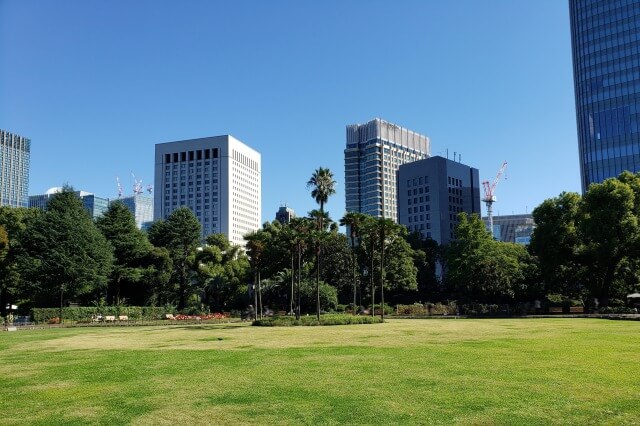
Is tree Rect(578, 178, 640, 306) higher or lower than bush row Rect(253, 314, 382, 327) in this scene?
higher

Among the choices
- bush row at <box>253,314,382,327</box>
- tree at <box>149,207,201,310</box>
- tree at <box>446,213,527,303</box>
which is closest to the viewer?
bush row at <box>253,314,382,327</box>

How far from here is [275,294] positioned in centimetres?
8088

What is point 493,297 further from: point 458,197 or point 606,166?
point 458,197

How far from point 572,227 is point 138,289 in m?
60.5

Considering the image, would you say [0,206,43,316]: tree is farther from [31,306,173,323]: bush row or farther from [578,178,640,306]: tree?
[578,178,640,306]: tree

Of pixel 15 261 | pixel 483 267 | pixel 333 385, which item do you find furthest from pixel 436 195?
pixel 333 385

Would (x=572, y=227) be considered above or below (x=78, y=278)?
above

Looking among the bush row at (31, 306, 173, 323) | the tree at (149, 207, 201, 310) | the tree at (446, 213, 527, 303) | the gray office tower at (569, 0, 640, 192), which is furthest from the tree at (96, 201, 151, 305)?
the gray office tower at (569, 0, 640, 192)

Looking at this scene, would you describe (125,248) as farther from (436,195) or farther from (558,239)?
(436,195)

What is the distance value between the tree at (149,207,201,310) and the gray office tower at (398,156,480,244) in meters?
103

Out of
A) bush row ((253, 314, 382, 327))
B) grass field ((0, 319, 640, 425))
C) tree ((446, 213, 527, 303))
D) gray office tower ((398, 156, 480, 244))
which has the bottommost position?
bush row ((253, 314, 382, 327))

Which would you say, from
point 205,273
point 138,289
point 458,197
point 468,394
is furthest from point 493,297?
point 458,197

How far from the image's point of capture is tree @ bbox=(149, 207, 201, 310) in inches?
3492

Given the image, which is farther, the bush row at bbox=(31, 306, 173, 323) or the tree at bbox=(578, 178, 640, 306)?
the bush row at bbox=(31, 306, 173, 323)
